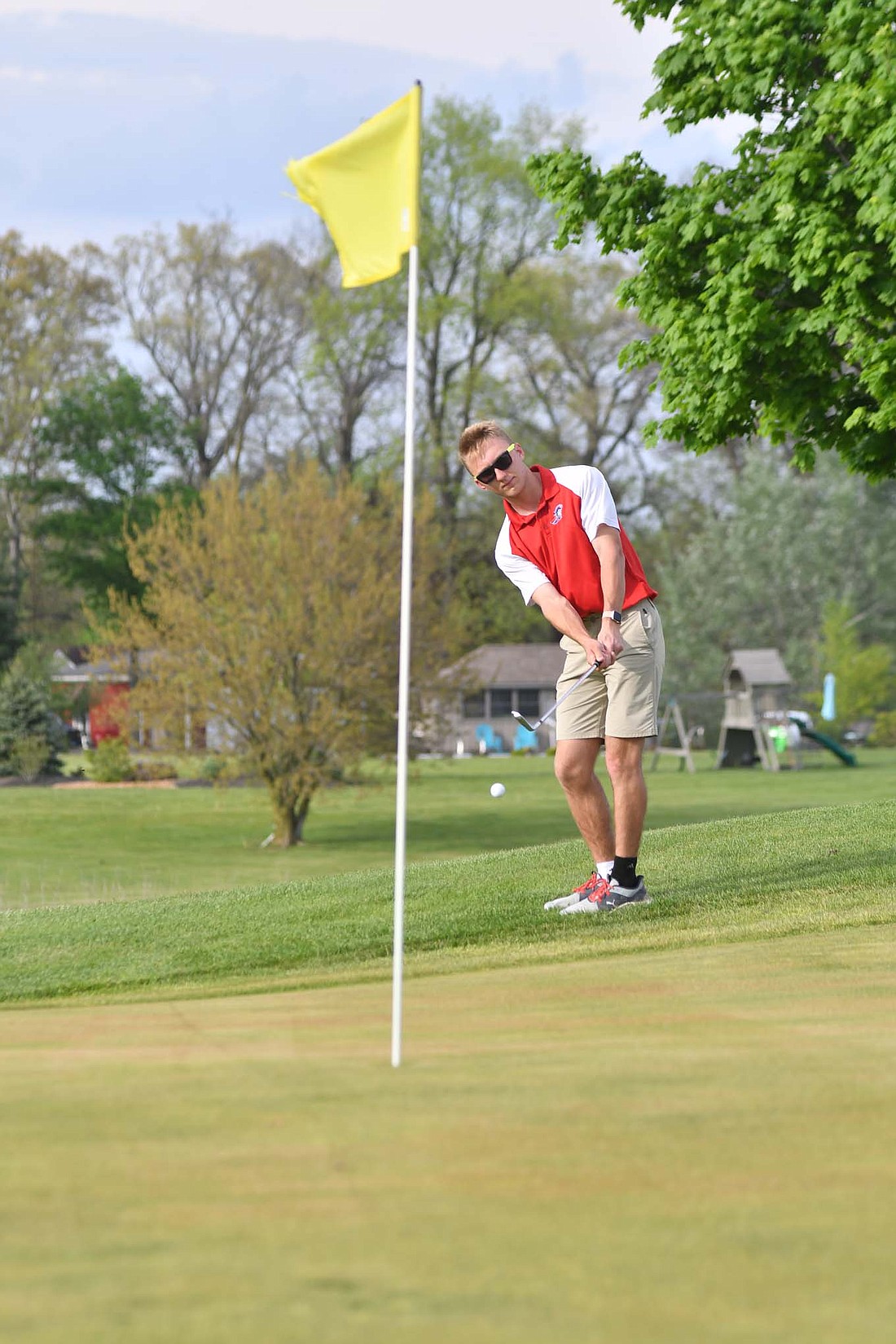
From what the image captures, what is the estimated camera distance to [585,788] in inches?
307

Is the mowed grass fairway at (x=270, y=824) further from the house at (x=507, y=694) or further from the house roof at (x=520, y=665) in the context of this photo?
the house roof at (x=520, y=665)

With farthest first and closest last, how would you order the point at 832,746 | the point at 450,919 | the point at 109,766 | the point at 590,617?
the point at 832,746 → the point at 109,766 → the point at 450,919 → the point at 590,617

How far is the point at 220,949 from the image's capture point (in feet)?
26.5

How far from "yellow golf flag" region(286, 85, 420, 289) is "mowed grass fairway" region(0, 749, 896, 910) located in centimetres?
1248

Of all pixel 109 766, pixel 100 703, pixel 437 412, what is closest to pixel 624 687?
pixel 109 766

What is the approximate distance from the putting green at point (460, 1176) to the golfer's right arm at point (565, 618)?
2.26 m

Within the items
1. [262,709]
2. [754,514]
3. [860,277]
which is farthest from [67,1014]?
[754,514]

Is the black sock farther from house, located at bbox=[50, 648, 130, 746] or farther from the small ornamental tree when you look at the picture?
the small ornamental tree

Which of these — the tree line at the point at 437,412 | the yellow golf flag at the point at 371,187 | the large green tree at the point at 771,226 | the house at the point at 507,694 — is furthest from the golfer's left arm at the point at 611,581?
the house at the point at 507,694

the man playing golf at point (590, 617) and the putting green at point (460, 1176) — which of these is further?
the man playing golf at point (590, 617)

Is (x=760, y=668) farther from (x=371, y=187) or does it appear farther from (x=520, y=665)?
(x=371, y=187)

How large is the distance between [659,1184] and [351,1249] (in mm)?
722

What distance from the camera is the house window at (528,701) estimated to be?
64.0 meters

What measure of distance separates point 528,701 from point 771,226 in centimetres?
5182
